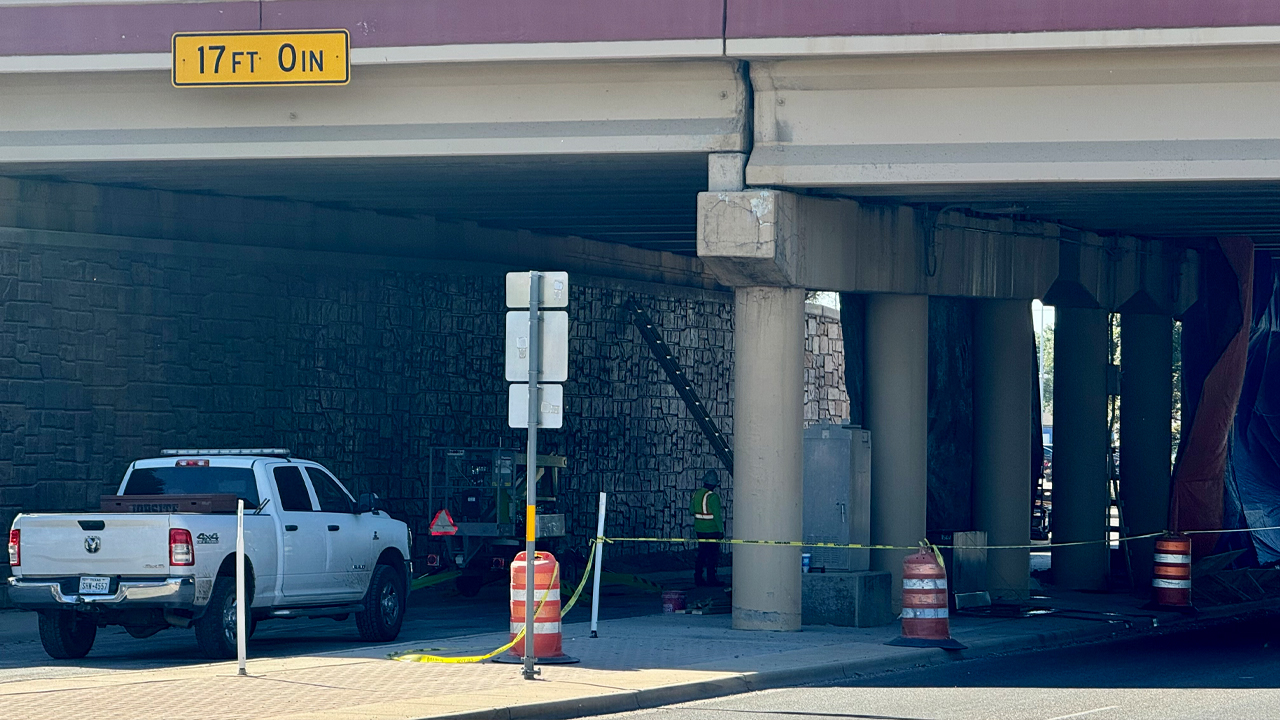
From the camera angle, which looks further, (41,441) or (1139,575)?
(1139,575)

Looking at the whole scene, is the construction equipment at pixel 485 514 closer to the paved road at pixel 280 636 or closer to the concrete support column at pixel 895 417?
the paved road at pixel 280 636

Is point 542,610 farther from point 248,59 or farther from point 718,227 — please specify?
point 248,59

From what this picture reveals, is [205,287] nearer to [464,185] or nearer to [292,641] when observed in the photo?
[464,185]

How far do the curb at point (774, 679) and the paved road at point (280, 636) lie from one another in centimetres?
323

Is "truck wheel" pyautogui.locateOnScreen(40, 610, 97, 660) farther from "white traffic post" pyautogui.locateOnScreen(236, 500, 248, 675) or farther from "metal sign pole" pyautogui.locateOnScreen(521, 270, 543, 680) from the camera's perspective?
"metal sign pole" pyautogui.locateOnScreen(521, 270, 543, 680)

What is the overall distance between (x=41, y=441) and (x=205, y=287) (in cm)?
347

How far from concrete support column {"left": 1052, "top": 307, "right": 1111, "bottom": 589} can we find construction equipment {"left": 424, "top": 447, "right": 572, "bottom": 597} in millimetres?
8603

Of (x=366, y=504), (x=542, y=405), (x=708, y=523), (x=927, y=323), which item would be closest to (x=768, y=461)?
(x=366, y=504)

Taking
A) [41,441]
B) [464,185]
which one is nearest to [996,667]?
[464,185]

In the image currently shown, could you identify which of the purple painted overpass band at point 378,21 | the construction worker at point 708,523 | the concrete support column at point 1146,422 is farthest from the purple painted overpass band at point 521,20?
the concrete support column at point 1146,422

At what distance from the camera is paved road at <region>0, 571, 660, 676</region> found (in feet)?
54.9

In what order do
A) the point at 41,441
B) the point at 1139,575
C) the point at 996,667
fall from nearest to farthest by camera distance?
the point at 996,667 < the point at 41,441 < the point at 1139,575

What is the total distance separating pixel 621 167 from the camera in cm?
2062

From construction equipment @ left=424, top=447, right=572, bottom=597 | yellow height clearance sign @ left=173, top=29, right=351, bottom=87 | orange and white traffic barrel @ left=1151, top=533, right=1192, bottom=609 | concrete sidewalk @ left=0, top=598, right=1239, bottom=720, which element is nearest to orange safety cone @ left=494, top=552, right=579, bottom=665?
concrete sidewalk @ left=0, top=598, right=1239, bottom=720
